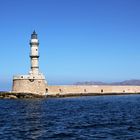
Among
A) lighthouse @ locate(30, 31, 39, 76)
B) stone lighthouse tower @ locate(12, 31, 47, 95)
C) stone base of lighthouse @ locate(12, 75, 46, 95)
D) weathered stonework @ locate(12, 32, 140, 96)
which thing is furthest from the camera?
stone base of lighthouse @ locate(12, 75, 46, 95)

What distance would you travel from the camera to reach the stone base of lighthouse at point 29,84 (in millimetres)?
59281

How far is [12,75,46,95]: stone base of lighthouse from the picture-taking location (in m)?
59.3

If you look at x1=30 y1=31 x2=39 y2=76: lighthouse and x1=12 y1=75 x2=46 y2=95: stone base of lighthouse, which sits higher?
x1=30 y1=31 x2=39 y2=76: lighthouse

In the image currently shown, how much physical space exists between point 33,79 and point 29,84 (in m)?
1.13

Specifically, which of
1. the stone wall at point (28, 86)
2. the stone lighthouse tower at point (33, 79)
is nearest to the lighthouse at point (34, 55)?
the stone lighthouse tower at point (33, 79)

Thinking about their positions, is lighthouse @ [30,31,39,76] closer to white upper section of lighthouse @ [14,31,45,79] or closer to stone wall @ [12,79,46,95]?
white upper section of lighthouse @ [14,31,45,79]

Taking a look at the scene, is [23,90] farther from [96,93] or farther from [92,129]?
[92,129]

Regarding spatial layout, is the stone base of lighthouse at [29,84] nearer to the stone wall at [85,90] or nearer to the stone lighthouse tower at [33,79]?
the stone lighthouse tower at [33,79]

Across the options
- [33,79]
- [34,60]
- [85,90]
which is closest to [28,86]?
[33,79]

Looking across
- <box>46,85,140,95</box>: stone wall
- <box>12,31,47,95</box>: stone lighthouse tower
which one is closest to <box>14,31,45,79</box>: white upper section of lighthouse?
<box>12,31,47,95</box>: stone lighthouse tower

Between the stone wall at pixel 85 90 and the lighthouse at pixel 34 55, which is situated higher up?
the lighthouse at pixel 34 55

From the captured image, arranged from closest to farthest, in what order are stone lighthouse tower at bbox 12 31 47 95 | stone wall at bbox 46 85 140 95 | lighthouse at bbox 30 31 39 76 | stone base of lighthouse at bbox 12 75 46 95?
lighthouse at bbox 30 31 39 76 < stone lighthouse tower at bbox 12 31 47 95 < stone base of lighthouse at bbox 12 75 46 95 < stone wall at bbox 46 85 140 95

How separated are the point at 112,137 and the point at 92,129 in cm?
290

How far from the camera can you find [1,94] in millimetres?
63812
